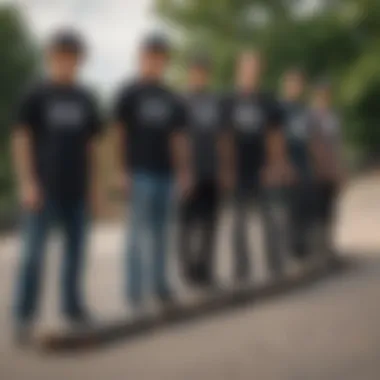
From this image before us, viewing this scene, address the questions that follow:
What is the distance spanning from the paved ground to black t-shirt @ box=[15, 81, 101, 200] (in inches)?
4.4

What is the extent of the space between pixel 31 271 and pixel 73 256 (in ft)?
0.27

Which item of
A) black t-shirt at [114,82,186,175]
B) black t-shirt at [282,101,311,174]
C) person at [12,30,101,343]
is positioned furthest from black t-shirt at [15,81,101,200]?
black t-shirt at [282,101,311,174]

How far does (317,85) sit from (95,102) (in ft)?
1.32

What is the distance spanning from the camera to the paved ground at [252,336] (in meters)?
1.97

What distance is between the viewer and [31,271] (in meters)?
2.10

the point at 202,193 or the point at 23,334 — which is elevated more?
the point at 202,193

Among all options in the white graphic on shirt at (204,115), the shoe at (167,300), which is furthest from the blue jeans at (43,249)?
the white graphic on shirt at (204,115)

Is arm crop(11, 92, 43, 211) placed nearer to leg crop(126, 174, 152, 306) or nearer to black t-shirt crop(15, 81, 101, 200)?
black t-shirt crop(15, 81, 101, 200)

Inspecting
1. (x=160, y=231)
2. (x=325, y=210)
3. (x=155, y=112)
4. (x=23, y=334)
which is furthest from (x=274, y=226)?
(x=23, y=334)

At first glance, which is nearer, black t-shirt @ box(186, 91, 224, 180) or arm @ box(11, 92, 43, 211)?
arm @ box(11, 92, 43, 211)

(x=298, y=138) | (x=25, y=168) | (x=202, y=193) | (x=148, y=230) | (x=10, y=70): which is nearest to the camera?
(x=10, y=70)

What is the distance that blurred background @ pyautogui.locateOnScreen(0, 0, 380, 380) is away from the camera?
76.2 inches

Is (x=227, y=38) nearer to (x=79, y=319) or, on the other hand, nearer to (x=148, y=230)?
(x=148, y=230)

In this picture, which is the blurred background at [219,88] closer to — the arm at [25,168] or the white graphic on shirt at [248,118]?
the arm at [25,168]
